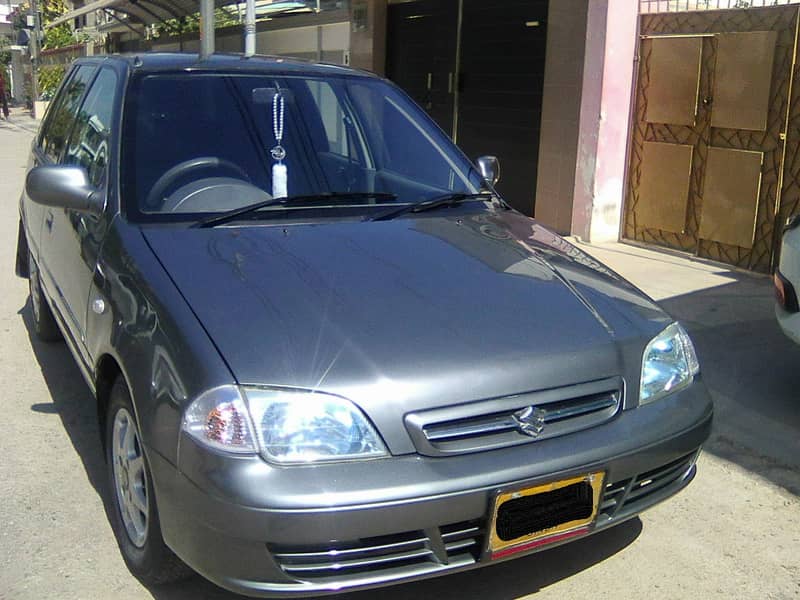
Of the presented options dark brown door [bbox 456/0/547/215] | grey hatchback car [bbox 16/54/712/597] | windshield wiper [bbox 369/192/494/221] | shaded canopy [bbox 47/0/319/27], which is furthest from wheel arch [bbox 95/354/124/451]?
shaded canopy [bbox 47/0/319/27]

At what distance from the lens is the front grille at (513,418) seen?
7.97 feet

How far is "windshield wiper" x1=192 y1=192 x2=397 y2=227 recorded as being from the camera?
3.29 metres

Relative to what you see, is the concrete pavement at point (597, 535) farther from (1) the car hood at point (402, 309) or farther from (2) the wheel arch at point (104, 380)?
(1) the car hood at point (402, 309)

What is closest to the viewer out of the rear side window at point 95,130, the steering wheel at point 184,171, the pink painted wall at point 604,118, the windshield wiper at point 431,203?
the steering wheel at point 184,171

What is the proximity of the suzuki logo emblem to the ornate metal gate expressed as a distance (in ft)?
17.6

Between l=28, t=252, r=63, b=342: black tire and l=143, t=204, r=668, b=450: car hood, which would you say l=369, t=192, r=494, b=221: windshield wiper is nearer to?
l=143, t=204, r=668, b=450: car hood

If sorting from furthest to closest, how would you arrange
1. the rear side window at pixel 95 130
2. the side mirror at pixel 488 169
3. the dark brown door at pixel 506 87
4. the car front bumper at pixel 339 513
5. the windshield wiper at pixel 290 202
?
1. the dark brown door at pixel 506 87
2. the side mirror at pixel 488 169
3. the rear side window at pixel 95 130
4. the windshield wiper at pixel 290 202
5. the car front bumper at pixel 339 513

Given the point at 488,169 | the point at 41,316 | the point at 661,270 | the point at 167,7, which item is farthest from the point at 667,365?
the point at 167,7

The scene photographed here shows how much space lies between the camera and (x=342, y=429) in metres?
2.39

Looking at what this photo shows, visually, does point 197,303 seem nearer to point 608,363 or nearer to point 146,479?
point 146,479

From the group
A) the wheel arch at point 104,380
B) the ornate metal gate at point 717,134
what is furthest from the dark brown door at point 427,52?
the wheel arch at point 104,380

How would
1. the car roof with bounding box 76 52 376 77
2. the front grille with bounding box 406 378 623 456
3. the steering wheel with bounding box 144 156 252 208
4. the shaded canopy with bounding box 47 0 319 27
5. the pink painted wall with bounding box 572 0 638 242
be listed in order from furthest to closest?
1. the shaded canopy with bounding box 47 0 319 27
2. the pink painted wall with bounding box 572 0 638 242
3. the car roof with bounding box 76 52 376 77
4. the steering wheel with bounding box 144 156 252 208
5. the front grille with bounding box 406 378 623 456

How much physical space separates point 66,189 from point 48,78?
→ 3410 centimetres

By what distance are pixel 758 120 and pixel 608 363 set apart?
532 cm
